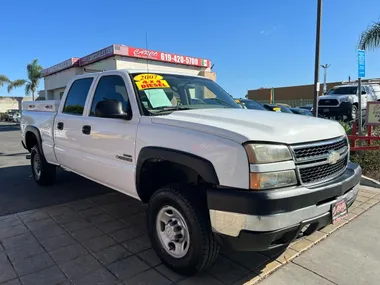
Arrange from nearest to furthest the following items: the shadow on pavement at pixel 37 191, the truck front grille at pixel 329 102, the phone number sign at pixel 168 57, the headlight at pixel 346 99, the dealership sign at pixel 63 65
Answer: the shadow on pavement at pixel 37 191, the headlight at pixel 346 99, the truck front grille at pixel 329 102, the phone number sign at pixel 168 57, the dealership sign at pixel 63 65

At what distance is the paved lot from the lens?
2.88m

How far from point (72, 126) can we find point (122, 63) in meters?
14.3

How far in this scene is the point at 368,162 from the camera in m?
6.66

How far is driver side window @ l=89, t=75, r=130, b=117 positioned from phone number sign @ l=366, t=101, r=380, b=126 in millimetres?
5650

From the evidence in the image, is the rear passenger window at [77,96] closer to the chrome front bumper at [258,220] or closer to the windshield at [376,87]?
the chrome front bumper at [258,220]

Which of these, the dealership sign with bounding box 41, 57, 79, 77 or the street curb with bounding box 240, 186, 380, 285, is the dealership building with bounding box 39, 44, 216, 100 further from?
the street curb with bounding box 240, 186, 380, 285

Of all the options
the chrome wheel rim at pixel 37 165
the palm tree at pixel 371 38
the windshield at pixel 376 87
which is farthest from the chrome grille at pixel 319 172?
the windshield at pixel 376 87

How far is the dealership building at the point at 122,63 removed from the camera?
1777 centimetres

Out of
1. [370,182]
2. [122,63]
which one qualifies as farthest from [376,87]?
[122,63]

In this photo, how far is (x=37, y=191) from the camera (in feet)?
18.6

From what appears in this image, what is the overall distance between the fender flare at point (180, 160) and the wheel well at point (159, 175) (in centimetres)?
5

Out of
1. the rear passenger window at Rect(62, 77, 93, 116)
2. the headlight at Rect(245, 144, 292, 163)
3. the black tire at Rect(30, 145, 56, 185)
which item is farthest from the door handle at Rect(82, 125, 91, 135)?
the headlight at Rect(245, 144, 292, 163)

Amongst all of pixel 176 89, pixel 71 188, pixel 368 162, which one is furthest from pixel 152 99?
pixel 368 162

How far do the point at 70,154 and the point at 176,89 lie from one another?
6.20 feet
